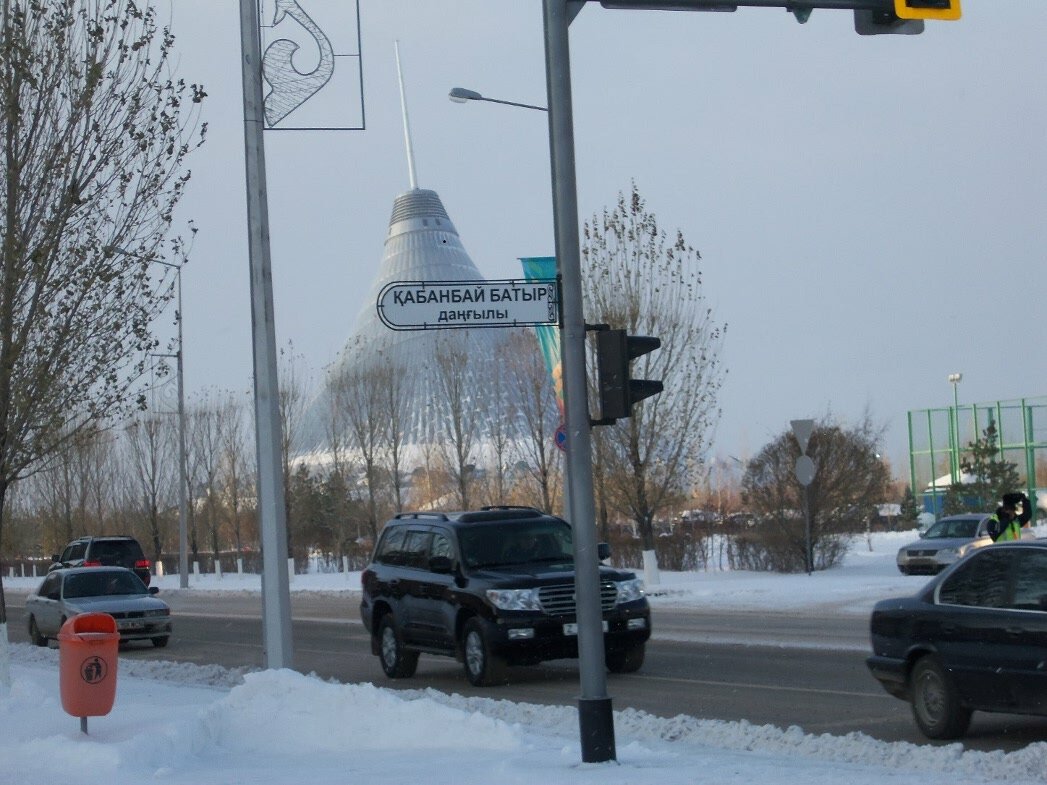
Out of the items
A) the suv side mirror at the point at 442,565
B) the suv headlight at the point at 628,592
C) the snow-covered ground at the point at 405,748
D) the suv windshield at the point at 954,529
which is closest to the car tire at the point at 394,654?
the suv side mirror at the point at 442,565

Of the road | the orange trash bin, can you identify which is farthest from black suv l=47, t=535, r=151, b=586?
the orange trash bin

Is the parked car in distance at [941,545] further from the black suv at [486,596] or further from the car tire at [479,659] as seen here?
the car tire at [479,659]

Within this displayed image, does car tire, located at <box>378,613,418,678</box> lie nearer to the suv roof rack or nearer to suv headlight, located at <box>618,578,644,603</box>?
the suv roof rack

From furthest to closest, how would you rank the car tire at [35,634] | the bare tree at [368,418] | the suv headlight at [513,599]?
the bare tree at [368,418], the car tire at [35,634], the suv headlight at [513,599]

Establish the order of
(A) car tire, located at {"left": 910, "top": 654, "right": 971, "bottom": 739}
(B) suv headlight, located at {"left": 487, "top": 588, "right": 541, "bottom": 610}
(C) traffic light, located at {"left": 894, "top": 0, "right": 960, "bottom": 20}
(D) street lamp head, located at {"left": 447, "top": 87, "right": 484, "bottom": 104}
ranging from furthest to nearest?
(D) street lamp head, located at {"left": 447, "top": 87, "right": 484, "bottom": 104}
(B) suv headlight, located at {"left": 487, "top": 588, "right": 541, "bottom": 610}
(A) car tire, located at {"left": 910, "top": 654, "right": 971, "bottom": 739}
(C) traffic light, located at {"left": 894, "top": 0, "right": 960, "bottom": 20}

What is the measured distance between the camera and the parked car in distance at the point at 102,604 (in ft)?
78.3

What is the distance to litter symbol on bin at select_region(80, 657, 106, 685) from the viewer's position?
414 inches

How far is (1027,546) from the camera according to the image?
9.97 m

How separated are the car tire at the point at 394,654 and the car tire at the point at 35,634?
10673mm

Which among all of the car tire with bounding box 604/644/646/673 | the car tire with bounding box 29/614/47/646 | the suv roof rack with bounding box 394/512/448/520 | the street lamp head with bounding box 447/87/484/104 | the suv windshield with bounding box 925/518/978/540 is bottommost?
the car tire with bounding box 29/614/47/646

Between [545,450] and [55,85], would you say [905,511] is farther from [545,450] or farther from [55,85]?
[55,85]

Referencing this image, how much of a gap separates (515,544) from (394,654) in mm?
2186

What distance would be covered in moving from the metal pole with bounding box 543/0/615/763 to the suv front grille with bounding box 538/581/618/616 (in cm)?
636

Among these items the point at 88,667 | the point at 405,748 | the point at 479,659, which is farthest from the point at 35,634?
the point at 405,748
